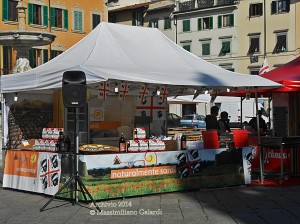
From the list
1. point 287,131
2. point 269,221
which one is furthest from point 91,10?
point 269,221

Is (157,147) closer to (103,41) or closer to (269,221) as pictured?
(103,41)

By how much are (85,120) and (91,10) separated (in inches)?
1467

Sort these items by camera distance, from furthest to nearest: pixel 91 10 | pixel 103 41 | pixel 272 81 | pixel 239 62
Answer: pixel 239 62
pixel 91 10
pixel 272 81
pixel 103 41

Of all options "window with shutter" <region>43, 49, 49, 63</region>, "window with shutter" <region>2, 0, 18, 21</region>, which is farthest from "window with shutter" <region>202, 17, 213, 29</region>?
"window with shutter" <region>2, 0, 18, 21</region>

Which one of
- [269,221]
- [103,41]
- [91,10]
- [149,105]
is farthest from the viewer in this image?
[91,10]

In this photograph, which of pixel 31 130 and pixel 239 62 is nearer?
pixel 31 130

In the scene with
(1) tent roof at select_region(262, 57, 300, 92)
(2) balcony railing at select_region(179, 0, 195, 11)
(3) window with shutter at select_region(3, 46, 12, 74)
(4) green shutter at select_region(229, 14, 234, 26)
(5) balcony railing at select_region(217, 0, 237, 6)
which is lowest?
(1) tent roof at select_region(262, 57, 300, 92)

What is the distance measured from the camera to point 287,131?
16375 mm

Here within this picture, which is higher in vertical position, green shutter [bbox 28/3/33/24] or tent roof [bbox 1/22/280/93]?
green shutter [bbox 28/3/33/24]

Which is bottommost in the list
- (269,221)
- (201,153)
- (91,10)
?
(269,221)

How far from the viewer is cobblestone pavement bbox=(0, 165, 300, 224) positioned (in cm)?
909

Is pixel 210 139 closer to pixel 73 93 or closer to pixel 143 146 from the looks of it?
pixel 143 146

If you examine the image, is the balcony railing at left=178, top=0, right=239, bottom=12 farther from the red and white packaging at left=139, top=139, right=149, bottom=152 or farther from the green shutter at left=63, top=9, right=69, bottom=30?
the red and white packaging at left=139, top=139, right=149, bottom=152

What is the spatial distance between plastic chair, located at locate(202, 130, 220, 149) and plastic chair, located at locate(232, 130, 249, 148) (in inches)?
24.3
